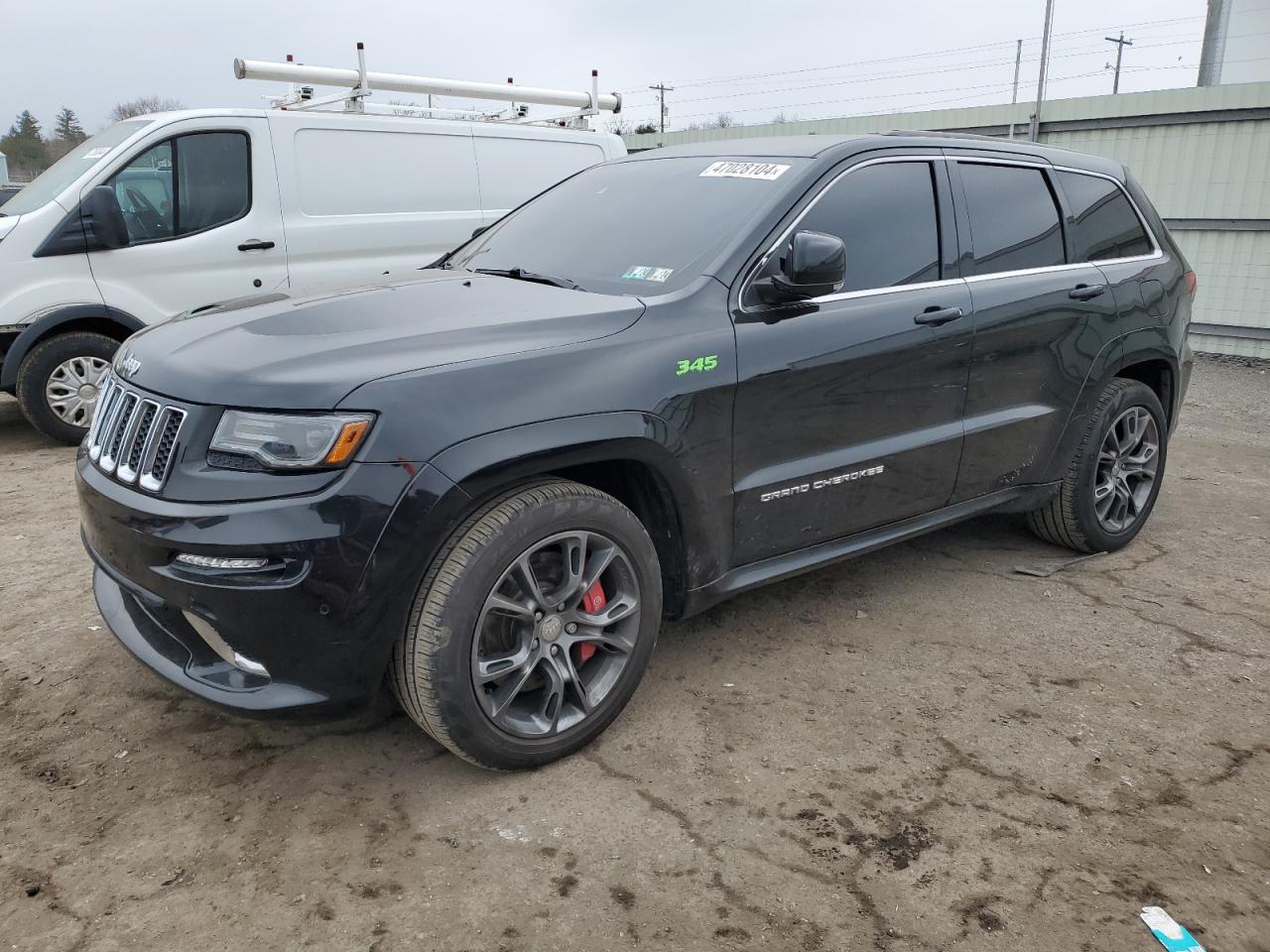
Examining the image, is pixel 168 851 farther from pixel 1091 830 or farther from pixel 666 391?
pixel 1091 830

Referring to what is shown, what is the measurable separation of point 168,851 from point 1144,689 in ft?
10.0

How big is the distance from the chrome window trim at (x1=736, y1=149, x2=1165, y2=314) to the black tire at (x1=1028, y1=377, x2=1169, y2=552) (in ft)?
1.98

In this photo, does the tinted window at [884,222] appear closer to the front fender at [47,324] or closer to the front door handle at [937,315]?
the front door handle at [937,315]

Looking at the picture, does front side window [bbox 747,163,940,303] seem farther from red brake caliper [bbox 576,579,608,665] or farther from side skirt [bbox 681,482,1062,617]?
red brake caliper [bbox 576,579,608,665]

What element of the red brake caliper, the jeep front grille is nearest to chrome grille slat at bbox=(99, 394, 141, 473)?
the jeep front grille

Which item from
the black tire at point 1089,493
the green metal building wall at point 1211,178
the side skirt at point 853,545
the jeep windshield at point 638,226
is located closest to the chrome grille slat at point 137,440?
the jeep windshield at point 638,226

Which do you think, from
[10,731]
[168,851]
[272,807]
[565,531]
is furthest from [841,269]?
[10,731]

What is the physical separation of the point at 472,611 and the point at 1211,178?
1117 cm

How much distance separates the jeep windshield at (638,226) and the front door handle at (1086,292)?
57.9 inches

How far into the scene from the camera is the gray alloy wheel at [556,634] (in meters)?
2.73

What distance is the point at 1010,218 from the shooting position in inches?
161

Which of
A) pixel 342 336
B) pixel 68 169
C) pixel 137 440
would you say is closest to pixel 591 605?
pixel 342 336

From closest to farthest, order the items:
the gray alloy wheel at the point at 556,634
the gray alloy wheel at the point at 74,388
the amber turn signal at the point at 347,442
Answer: the amber turn signal at the point at 347,442 → the gray alloy wheel at the point at 556,634 → the gray alloy wheel at the point at 74,388

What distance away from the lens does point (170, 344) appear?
9.47 feet
